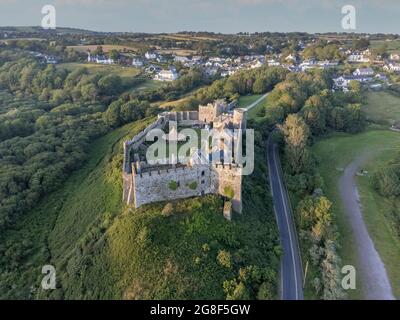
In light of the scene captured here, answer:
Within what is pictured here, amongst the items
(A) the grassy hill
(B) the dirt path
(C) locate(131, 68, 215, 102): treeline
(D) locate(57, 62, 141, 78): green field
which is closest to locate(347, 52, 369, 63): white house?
(C) locate(131, 68, 215, 102): treeline

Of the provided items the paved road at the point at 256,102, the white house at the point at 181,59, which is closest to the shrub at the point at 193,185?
the paved road at the point at 256,102

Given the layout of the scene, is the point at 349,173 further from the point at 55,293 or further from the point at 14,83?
the point at 14,83

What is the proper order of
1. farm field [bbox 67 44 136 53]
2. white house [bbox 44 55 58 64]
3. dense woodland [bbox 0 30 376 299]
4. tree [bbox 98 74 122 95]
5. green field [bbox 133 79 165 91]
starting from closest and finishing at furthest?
dense woodland [bbox 0 30 376 299], tree [bbox 98 74 122 95], green field [bbox 133 79 165 91], white house [bbox 44 55 58 64], farm field [bbox 67 44 136 53]

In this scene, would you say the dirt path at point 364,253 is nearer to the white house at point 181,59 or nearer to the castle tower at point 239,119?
the castle tower at point 239,119

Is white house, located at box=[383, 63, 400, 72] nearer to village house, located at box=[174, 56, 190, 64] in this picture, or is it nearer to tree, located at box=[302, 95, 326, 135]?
tree, located at box=[302, 95, 326, 135]

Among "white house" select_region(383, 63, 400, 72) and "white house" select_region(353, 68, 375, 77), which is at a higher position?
"white house" select_region(383, 63, 400, 72)

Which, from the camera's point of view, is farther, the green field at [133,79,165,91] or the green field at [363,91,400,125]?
the green field at [133,79,165,91]

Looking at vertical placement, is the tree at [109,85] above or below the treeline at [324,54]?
below

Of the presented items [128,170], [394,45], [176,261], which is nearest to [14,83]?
[128,170]
